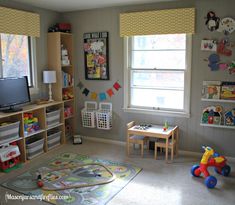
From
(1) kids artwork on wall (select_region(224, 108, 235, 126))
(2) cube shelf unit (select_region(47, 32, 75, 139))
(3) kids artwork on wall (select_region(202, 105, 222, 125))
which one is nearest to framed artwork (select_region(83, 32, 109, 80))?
(2) cube shelf unit (select_region(47, 32, 75, 139))

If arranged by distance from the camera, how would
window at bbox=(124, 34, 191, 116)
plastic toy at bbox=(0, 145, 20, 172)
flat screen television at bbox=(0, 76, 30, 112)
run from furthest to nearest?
1. window at bbox=(124, 34, 191, 116)
2. flat screen television at bbox=(0, 76, 30, 112)
3. plastic toy at bbox=(0, 145, 20, 172)

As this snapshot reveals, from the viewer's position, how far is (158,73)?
4348 millimetres

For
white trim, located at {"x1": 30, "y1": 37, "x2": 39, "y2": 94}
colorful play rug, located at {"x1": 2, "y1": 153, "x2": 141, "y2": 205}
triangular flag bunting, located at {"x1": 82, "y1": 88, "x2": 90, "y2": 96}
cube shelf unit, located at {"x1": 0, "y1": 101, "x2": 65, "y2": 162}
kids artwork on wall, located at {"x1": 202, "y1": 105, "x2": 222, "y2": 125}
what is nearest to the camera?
colorful play rug, located at {"x1": 2, "y1": 153, "x2": 141, "y2": 205}

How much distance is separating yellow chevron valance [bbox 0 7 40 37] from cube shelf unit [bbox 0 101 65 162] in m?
Answer: 1.11

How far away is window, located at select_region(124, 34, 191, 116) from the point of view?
4164 millimetres

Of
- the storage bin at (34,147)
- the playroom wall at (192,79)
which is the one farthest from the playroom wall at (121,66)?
the storage bin at (34,147)

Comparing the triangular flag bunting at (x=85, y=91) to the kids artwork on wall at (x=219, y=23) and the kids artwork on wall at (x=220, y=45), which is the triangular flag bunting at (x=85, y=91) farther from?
the kids artwork on wall at (x=219, y=23)

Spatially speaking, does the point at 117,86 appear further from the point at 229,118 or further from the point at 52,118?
the point at 229,118

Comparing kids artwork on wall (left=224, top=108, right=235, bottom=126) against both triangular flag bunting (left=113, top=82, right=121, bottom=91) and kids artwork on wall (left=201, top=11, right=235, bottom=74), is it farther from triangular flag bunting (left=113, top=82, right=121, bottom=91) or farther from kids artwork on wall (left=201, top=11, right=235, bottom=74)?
triangular flag bunting (left=113, top=82, right=121, bottom=91)

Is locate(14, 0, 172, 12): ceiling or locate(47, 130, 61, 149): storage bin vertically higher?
locate(14, 0, 172, 12): ceiling

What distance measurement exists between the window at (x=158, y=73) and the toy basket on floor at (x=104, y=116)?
12.8 inches

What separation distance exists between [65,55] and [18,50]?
81cm

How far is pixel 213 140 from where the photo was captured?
4059 millimetres

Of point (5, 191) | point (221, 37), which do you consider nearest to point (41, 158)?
point (5, 191)
